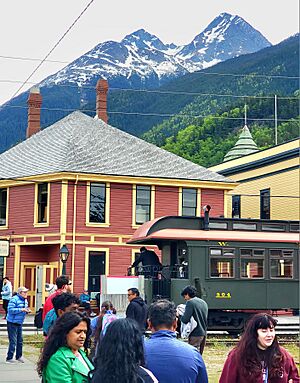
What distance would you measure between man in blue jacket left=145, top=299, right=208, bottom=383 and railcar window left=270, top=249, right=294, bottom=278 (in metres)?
18.1

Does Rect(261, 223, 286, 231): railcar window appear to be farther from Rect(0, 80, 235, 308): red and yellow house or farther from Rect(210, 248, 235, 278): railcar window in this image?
Rect(0, 80, 235, 308): red and yellow house

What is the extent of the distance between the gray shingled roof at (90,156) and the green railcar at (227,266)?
10374mm

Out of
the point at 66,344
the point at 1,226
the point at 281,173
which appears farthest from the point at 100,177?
the point at 66,344

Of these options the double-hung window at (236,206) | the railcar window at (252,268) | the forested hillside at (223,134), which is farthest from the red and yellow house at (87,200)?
the forested hillside at (223,134)

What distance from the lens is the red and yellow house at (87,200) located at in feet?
108

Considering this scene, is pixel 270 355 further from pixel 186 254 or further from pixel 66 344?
pixel 186 254

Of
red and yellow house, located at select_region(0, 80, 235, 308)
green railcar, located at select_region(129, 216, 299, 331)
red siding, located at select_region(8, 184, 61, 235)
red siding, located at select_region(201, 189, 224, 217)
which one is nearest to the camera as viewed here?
green railcar, located at select_region(129, 216, 299, 331)

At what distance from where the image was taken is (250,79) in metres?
171

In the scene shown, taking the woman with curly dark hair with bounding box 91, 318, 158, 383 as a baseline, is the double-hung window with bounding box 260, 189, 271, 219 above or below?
above

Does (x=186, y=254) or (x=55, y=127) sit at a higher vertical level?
(x=55, y=127)

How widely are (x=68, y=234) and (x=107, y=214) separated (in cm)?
197

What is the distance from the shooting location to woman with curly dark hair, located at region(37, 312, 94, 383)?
586 cm

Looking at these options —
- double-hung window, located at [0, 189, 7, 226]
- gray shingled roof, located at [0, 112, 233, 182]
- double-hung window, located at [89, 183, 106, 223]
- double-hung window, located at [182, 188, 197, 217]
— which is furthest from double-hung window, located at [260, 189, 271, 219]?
double-hung window, located at [0, 189, 7, 226]

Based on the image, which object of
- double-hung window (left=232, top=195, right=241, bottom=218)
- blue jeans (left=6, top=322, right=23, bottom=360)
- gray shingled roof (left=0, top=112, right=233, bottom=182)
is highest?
gray shingled roof (left=0, top=112, right=233, bottom=182)
